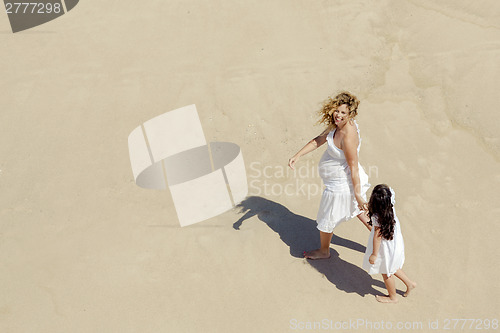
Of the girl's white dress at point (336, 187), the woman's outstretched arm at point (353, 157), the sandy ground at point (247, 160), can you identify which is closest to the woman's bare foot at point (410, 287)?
the sandy ground at point (247, 160)

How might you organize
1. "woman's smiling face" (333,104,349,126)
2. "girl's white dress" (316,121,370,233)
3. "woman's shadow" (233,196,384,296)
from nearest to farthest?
"woman's smiling face" (333,104,349,126), "girl's white dress" (316,121,370,233), "woman's shadow" (233,196,384,296)

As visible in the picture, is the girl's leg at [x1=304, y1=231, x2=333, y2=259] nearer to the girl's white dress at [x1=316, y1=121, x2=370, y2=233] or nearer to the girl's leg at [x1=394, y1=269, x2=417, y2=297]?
the girl's white dress at [x1=316, y1=121, x2=370, y2=233]

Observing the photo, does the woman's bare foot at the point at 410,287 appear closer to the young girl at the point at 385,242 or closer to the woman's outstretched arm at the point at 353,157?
the young girl at the point at 385,242

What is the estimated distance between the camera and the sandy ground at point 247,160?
4262 mm

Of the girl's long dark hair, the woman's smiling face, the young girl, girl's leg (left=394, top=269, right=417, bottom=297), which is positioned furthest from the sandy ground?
the woman's smiling face

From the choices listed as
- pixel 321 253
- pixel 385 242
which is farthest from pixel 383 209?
pixel 321 253

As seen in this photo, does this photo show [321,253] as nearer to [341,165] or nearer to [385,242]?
[385,242]

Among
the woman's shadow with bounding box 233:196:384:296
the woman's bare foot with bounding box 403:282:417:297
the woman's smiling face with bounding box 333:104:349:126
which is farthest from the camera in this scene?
the woman's shadow with bounding box 233:196:384:296

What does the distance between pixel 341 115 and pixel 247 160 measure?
7.44 ft

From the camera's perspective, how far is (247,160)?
5859 mm

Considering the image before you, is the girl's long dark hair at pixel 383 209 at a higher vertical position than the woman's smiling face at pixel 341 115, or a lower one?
lower

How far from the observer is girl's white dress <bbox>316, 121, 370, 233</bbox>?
13.1 feet

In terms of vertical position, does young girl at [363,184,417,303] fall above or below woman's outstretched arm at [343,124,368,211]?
Answer: below

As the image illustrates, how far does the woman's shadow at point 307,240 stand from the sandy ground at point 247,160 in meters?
0.02
